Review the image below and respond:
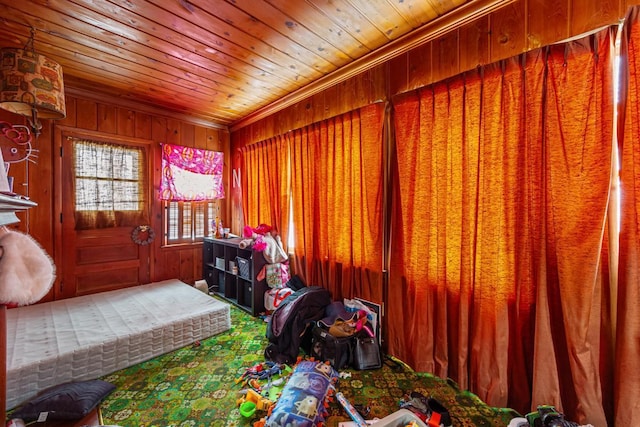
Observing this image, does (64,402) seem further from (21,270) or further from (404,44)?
(404,44)

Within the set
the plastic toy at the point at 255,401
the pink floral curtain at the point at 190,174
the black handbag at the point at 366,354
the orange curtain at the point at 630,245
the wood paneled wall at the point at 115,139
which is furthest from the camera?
the pink floral curtain at the point at 190,174

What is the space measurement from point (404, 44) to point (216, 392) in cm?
278

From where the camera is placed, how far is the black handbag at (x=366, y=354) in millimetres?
1984

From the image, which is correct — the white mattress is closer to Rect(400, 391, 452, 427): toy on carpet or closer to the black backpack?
the black backpack

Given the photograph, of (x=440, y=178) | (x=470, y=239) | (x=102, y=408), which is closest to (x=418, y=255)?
(x=470, y=239)

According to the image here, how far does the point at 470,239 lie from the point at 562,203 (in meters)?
0.49

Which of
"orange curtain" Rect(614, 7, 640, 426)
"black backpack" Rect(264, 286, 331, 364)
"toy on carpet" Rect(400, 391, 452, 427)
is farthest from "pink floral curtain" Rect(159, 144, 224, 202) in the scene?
"orange curtain" Rect(614, 7, 640, 426)

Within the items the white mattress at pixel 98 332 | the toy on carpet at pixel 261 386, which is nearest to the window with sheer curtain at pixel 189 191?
the white mattress at pixel 98 332

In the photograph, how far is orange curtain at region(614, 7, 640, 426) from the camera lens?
1.22 metres

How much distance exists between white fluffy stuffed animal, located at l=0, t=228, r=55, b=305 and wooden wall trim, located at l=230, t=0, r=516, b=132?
231 cm

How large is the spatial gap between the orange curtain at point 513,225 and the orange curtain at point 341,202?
0.86ft

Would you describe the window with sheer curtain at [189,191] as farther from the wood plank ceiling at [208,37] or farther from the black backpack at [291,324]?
the black backpack at [291,324]

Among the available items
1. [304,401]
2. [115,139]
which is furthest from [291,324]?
[115,139]

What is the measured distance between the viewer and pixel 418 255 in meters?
1.94
